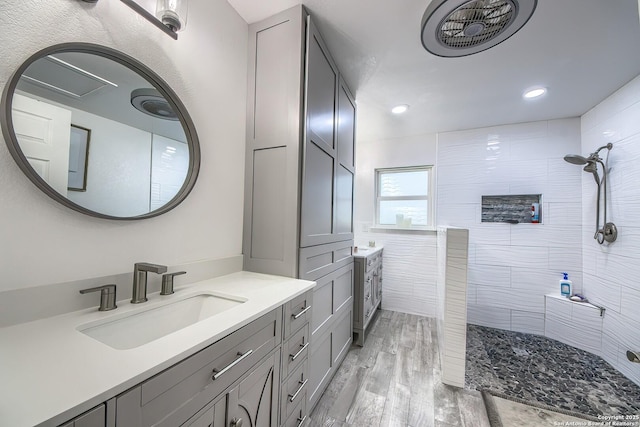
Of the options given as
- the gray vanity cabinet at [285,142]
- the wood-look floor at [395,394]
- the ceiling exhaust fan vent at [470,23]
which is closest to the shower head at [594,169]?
the ceiling exhaust fan vent at [470,23]

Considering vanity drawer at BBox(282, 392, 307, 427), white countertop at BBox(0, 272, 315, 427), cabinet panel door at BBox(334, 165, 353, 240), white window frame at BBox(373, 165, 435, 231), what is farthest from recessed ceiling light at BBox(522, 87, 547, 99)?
vanity drawer at BBox(282, 392, 307, 427)

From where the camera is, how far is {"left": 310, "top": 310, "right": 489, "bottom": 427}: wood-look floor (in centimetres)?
143

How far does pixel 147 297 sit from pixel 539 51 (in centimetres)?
271

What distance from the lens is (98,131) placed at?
0.86 metres

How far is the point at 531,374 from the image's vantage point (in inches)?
74.6

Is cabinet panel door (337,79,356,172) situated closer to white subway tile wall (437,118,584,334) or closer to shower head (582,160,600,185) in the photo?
white subway tile wall (437,118,584,334)

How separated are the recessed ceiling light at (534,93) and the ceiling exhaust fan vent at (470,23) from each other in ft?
3.39

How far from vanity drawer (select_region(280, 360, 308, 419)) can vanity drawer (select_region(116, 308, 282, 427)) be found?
0.31 meters

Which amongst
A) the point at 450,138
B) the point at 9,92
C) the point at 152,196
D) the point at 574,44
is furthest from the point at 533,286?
the point at 9,92

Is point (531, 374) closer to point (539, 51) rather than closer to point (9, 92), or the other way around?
point (539, 51)

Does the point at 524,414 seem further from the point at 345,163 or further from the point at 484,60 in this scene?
the point at 484,60

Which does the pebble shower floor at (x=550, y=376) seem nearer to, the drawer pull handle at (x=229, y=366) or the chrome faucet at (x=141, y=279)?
the drawer pull handle at (x=229, y=366)

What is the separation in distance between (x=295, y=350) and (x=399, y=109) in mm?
2408

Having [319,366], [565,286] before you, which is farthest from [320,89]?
[565,286]
